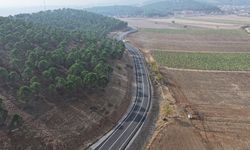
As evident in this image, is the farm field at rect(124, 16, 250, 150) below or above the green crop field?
below

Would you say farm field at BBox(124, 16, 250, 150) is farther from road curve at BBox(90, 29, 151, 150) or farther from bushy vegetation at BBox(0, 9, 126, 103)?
bushy vegetation at BBox(0, 9, 126, 103)

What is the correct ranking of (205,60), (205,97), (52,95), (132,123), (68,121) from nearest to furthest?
(68,121)
(132,123)
(52,95)
(205,97)
(205,60)

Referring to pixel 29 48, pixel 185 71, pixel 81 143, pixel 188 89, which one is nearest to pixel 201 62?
pixel 185 71

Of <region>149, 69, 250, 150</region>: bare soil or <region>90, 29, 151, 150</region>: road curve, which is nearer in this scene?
<region>90, 29, 151, 150</region>: road curve

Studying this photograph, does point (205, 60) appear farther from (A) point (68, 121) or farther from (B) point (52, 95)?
(A) point (68, 121)

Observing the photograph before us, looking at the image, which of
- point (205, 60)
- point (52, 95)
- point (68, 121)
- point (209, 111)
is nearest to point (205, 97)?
point (209, 111)

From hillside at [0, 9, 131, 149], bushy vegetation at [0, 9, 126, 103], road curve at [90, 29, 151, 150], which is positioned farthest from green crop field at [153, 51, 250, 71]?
hillside at [0, 9, 131, 149]
